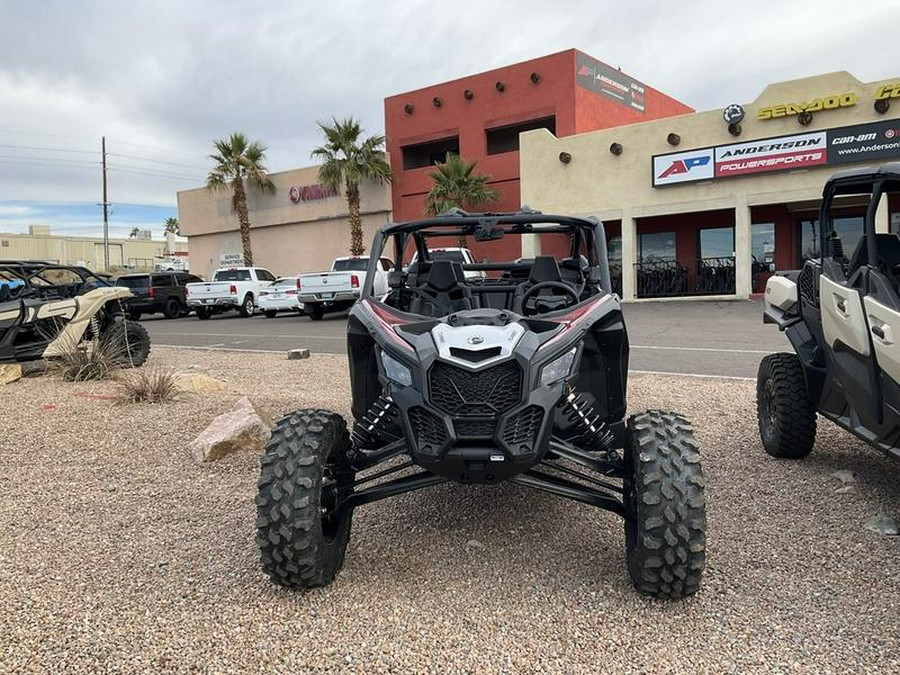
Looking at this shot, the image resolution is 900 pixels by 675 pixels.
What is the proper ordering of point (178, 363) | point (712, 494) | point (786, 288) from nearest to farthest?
point (712, 494) → point (786, 288) → point (178, 363)

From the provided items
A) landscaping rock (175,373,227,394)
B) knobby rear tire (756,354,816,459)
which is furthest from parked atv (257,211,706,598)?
landscaping rock (175,373,227,394)

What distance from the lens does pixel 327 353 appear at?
41.3ft

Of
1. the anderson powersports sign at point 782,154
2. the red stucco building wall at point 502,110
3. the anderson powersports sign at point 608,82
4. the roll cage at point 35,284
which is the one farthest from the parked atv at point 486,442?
the anderson powersports sign at point 608,82

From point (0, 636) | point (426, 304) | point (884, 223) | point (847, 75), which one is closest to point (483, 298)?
point (426, 304)

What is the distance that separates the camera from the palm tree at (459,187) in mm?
26469

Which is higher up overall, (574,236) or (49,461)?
(574,236)

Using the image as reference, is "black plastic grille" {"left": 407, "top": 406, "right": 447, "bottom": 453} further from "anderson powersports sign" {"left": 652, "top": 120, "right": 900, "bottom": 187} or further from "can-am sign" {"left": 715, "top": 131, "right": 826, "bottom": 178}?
"can-am sign" {"left": 715, "top": 131, "right": 826, "bottom": 178}

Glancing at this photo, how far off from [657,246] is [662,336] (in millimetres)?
11580

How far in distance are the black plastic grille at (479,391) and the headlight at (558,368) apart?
124 millimetres

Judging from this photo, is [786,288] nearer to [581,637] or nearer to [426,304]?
[426,304]

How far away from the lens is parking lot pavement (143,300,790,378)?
10242mm

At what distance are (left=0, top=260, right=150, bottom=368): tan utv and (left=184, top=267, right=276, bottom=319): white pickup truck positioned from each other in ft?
43.9

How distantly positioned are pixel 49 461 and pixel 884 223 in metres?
19.3

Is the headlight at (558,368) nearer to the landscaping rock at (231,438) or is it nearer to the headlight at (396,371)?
the headlight at (396,371)
